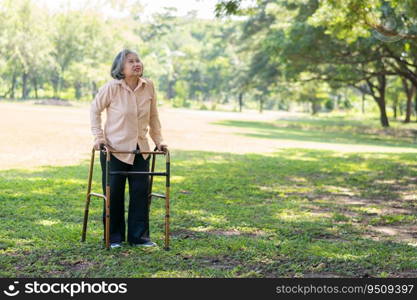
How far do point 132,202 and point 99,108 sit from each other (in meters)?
1.01

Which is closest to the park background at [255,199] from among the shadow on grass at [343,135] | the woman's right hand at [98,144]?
the woman's right hand at [98,144]

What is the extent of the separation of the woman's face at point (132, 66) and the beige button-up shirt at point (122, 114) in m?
0.11

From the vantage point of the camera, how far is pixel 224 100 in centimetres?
11481

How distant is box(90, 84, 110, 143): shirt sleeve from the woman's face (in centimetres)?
24

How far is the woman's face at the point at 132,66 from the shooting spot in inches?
244

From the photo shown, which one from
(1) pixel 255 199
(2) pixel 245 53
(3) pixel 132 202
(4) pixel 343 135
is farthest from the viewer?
(2) pixel 245 53

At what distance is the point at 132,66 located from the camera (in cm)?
620

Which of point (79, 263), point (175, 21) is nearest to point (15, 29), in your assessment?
point (175, 21)

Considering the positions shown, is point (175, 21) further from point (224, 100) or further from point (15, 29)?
point (15, 29)

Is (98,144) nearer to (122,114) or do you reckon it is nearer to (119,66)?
(122,114)

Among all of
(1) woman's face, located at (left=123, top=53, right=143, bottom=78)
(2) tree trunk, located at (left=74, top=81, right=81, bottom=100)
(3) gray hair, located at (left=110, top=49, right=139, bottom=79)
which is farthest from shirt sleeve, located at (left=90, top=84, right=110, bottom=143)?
(2) tree trunk, located at (left=74, top=81, right=81, bottom=100)

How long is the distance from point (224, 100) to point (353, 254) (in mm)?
108943

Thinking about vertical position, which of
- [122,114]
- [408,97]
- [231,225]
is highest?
[408,97]

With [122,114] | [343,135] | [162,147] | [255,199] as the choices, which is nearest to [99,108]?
[122,114]
